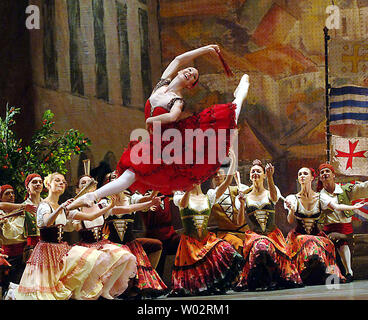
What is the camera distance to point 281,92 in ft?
36.1

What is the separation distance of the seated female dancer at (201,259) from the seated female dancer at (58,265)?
1007 mm

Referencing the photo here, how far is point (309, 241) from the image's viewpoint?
27.0 feet

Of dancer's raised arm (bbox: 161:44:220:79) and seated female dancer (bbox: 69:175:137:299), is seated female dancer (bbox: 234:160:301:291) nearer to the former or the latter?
seated female dancer (bbox: 69:175:137:299)

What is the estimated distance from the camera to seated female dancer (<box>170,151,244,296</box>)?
7773mm

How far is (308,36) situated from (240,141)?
1857 mm

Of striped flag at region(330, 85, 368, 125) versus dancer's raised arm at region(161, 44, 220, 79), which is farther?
striped flag at region(330, 85, 368, 125)

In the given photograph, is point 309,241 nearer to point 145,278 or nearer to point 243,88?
point 145,278

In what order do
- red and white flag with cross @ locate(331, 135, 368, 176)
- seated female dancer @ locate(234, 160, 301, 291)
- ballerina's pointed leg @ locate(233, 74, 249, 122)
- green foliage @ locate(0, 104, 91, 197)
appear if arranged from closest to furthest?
ballerina's pointed leg @ locate(233, 74, 249, 122)
seated female dancer @ locate(234, 160, 301, 291)
green foliage @ locate(0, 104, 91, 197)
red and white flag with cross @ locate(331, 135, 368, 176)

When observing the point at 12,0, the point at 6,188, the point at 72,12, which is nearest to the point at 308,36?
the point at 72,12

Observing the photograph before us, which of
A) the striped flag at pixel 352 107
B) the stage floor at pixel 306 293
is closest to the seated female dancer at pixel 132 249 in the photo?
the stage floor at pixel 306 293

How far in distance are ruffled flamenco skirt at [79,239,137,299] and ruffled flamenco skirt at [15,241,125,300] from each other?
42 mm

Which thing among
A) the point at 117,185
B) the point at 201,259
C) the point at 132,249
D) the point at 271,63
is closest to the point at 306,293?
the point at 201,259

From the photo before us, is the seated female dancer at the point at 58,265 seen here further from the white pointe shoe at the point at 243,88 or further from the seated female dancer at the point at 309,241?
the seated female dancer at the point at 309,241

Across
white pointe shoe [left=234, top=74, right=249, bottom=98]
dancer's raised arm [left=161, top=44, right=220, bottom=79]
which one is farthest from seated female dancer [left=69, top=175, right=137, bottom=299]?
white pointe shoe [left=234, top=74, right=249, bottom=98]
